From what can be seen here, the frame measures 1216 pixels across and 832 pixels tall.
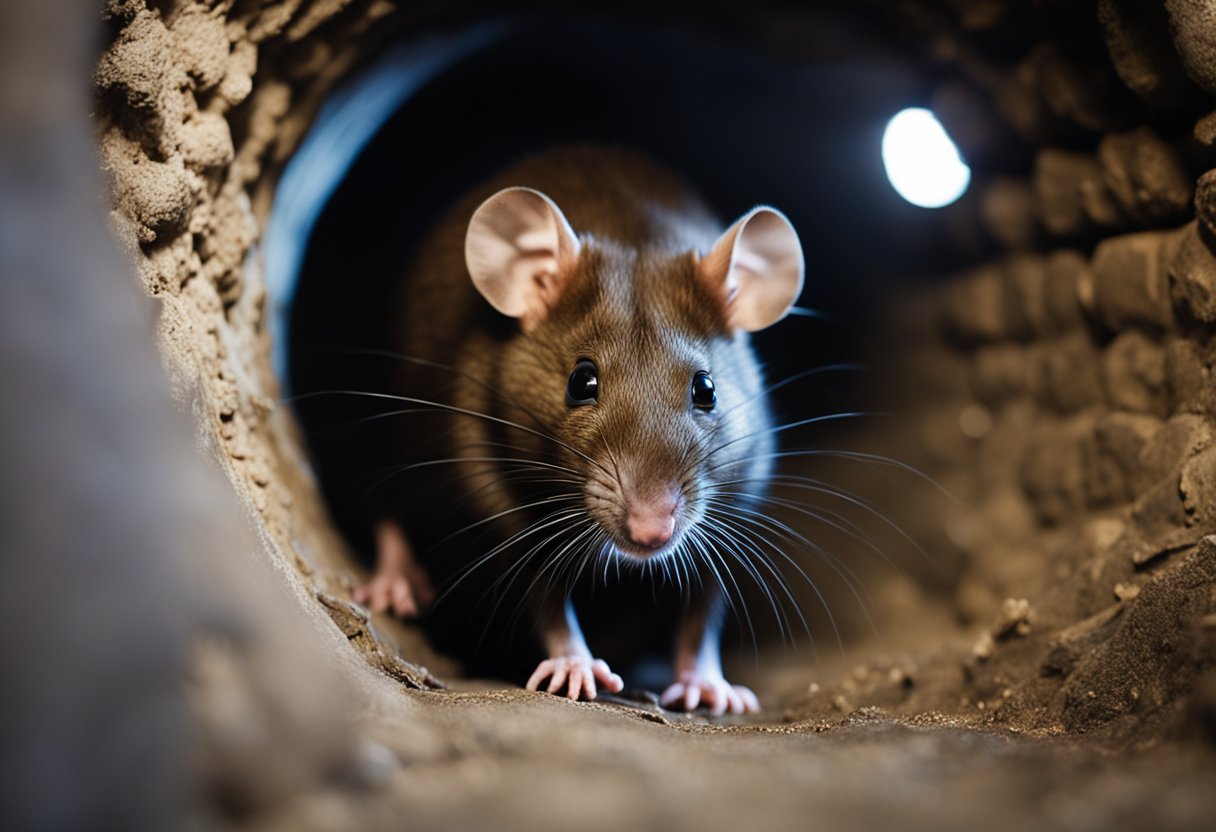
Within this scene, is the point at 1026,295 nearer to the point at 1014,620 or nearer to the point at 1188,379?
the point at 1188,379

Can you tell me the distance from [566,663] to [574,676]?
0.20ft

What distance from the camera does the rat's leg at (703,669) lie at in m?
3.46

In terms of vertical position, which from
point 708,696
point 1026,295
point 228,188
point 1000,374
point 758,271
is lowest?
point 708,696

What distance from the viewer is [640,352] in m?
3.18

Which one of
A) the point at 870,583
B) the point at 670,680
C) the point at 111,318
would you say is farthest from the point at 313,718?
the point at 870,583

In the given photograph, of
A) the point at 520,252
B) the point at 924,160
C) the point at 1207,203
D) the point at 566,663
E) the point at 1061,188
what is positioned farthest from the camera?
the point at 924,160

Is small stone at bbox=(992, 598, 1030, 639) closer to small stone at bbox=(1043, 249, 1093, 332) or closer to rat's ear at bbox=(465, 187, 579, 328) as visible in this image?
small stone at bbox=(1043, 249, 1093, 332)

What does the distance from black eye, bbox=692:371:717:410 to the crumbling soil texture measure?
3.02 ft

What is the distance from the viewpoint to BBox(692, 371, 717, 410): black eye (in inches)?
127

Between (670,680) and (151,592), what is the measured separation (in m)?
2.97

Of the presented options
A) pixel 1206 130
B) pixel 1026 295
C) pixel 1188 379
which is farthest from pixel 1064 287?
pixel 1206 130

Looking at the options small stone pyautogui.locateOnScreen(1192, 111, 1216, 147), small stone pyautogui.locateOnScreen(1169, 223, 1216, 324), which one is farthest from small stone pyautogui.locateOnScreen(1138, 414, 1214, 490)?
small stone pyautogui.locateOnScreen(1192, 111, 1216, 147)

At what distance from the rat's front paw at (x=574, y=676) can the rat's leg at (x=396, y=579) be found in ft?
3.15

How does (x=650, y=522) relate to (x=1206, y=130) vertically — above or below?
below
